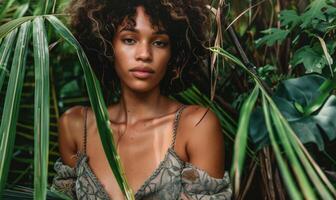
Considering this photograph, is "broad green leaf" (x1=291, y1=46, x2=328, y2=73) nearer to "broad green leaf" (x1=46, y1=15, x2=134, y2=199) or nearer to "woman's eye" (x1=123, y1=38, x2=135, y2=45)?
"woman's eye" (x1=123, y1=38, x2=135, y2=45)

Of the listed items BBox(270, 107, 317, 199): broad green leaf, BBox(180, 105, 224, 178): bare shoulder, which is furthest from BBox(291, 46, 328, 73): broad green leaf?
BBox(270, 107, 317, 199): broad green leaf

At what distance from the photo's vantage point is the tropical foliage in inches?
34.0

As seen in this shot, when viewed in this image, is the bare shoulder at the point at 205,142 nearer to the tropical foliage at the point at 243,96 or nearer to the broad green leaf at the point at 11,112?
the tropical foliage at the point at 243,96

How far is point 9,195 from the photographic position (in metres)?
1.20

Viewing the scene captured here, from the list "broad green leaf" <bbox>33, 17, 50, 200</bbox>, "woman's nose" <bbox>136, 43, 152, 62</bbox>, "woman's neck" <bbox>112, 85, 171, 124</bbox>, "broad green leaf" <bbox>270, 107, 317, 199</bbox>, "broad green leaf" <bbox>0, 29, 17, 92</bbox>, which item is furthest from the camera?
"woman's neck" <bbox>112, 85, 171, 124</bbox>

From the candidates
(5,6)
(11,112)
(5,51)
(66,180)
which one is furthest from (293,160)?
(5,6)

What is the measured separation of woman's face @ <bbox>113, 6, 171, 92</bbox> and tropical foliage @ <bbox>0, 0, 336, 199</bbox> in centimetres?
11

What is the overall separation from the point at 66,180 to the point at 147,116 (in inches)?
9.3

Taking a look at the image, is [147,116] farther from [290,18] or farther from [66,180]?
[290,18]

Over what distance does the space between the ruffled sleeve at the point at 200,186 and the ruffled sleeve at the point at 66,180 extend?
27 centimetres

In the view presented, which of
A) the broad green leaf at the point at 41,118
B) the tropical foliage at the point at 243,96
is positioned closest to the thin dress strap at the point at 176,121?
the tropical foliage at the point at 243,96

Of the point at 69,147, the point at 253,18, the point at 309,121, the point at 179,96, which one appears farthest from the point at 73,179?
the point at 253,18

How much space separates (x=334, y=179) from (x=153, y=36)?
0.53m

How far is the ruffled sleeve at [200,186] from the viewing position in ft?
4.02
